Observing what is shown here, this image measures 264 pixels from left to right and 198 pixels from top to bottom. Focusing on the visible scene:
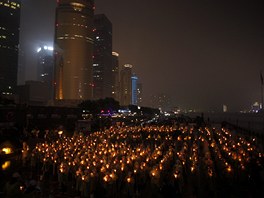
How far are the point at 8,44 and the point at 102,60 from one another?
239 ft

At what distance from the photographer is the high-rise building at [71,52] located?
129875mm

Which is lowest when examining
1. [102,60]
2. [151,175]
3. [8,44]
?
[151,175]

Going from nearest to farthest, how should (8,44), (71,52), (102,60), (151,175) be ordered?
1. (151,175)
2. (8,44)
3. (71,52)
4. (102,60)

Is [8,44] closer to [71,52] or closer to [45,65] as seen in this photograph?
[71,52]

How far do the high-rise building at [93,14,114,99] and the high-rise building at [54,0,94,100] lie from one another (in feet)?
143

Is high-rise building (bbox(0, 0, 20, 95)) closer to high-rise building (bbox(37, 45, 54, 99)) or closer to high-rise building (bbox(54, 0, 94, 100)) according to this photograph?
high-rise building (bbox(54, 0, 94, 100))

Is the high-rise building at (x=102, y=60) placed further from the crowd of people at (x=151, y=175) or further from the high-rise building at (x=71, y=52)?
the crowd of people at (x=151, y=175)

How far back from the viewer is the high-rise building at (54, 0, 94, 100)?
130 m

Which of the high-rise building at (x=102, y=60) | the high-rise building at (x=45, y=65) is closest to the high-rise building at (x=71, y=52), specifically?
the high-rise building at (x=102, y=60)

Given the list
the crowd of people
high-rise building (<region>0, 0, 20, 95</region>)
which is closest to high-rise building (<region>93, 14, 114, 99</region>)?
high-rise building (<region>0, 0, 20, 95</region>)

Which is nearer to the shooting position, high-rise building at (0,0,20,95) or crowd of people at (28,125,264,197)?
crowd of people at (28,125,264,197)

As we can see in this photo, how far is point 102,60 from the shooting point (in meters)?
189

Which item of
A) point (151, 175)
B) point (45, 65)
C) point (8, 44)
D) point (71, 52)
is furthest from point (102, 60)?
point (151, 175)

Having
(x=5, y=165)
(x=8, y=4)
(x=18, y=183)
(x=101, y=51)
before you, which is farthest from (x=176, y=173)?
(x=101, y=51)
